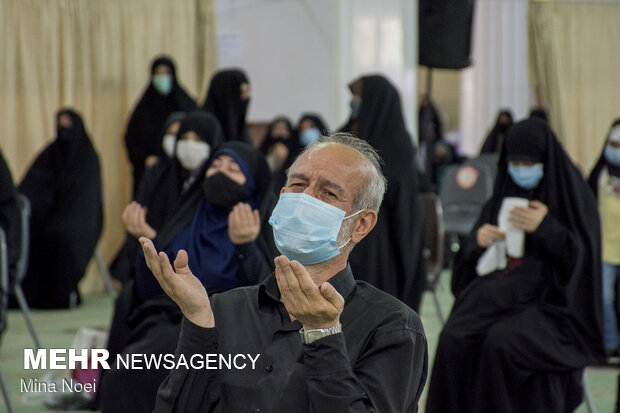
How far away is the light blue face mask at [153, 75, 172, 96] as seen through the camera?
25.6 ft

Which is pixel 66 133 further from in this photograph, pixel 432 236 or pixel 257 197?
pixel 257 197

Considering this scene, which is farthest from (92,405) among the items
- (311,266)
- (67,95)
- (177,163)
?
(67,95)

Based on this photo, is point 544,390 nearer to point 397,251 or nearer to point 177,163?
point 397,251

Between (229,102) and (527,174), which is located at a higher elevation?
(229,102)

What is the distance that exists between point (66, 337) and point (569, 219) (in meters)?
3.40

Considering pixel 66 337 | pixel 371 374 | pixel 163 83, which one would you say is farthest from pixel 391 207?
pixel 163 83

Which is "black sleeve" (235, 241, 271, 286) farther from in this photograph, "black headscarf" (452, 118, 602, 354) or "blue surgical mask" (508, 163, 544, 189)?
"blue surgical mask" (508, 163, 544, 189)

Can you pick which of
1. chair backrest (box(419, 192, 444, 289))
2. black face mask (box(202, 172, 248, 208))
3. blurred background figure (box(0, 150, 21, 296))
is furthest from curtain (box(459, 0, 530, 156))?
black face mask (box(202, 172, 248, 208))

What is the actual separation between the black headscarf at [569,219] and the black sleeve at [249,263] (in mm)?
989

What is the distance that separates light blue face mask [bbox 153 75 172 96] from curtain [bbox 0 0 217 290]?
55 cm

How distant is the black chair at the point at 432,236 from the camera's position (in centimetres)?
555

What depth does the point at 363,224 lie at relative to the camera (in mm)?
1921

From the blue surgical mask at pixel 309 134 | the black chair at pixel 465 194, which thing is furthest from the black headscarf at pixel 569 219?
the blue surgical mask at pixel 309 134

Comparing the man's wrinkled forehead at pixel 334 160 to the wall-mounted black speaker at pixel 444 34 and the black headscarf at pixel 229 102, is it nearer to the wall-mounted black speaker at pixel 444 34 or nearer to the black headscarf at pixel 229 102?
the black headscarf at pixel 229 102
